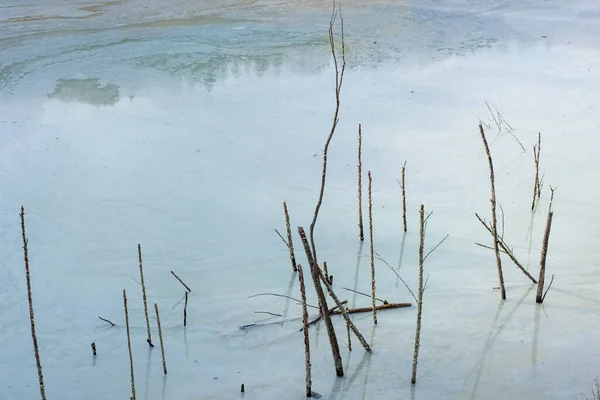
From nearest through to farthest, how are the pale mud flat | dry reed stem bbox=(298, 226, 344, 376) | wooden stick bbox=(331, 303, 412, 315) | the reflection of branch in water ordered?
dry reed stem bbox=(298, 226, 344, 376) < the reflection of branch in water < the pale mud flat < wooden stick bbox=(331, 303, 412, 315)

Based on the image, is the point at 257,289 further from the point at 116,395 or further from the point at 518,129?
the point at 518,129

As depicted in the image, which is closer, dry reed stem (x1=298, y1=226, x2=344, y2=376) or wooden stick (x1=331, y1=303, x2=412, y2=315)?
Answer: dry reed stem (x1=298, y1=226, x2=344, y2=376)

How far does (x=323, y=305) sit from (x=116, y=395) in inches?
24.2

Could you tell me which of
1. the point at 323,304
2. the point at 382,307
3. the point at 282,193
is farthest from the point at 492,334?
the point at 282,193

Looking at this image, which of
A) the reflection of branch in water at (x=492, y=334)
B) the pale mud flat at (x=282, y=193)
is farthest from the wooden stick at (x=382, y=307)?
the reflection of branch in water at (x=492, y=334)

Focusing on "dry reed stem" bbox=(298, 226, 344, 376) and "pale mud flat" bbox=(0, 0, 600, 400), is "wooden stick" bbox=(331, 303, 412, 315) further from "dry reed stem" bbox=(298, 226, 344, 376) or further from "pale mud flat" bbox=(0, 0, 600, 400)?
"dry reed stem" bbox=(298, 226, 344, 376)

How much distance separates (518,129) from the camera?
368 cm

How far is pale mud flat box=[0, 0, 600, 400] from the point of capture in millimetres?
2090

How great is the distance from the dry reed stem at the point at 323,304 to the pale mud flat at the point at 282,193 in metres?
0.06

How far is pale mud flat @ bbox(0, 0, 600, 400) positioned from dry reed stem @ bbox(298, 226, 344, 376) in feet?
0.19

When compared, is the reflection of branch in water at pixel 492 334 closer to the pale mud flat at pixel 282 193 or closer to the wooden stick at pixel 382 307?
the pale mud flat at pixel 282 193

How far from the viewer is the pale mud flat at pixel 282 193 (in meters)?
2.09

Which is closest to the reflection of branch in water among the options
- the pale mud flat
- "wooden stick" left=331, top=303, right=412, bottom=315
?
the pale mud flat

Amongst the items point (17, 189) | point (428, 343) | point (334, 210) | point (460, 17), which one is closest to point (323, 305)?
point (428, 343)
